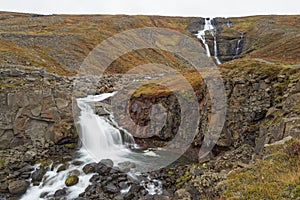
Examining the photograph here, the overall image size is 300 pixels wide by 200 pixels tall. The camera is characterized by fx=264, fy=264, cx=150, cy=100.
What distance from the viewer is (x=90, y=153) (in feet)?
67.1

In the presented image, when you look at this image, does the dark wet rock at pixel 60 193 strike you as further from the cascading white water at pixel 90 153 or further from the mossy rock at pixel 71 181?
the mossy rock at pixel 71 181

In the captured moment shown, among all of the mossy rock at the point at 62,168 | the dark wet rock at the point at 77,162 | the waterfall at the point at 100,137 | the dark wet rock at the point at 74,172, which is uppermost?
the waterfall at the point at 100,137

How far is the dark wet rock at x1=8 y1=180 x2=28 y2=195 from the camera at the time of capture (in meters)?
15.4

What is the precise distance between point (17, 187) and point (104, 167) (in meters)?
5.15

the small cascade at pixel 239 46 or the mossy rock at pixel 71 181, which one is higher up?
the small cascade at pixel 239 46

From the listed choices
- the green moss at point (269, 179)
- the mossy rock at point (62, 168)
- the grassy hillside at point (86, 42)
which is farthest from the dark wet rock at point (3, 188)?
the grassy hillside at point (86, 42)

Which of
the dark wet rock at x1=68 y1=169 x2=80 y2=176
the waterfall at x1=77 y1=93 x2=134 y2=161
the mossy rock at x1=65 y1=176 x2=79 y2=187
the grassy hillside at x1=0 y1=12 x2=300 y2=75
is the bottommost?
the mossy rock at x1=65 y1=176 x2=79 y2=187

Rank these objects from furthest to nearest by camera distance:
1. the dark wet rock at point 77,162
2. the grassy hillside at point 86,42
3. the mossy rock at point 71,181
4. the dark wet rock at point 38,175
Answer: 1. the grassy hillside at point 86,42
2. the dark wet rock at point 77,162
3. the dark wet rock at point 38,175
4. the mossy rock at point 71,181

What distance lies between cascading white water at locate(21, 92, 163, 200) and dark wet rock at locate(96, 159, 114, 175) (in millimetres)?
636

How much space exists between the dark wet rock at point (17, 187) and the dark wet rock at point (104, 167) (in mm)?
4325

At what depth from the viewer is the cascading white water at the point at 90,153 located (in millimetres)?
15531

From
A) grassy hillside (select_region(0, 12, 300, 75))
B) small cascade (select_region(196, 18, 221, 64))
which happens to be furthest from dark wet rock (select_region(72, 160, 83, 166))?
small cascade (select_region(196, 18, 221, 64))

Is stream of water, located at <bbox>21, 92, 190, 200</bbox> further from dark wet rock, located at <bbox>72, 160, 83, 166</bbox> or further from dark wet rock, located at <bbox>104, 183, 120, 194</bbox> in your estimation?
dark wet rock, located at <bbox>104, 183, 120, 194</bbox>

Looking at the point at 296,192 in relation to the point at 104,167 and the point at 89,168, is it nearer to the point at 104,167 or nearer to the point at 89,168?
the point at 104,167
